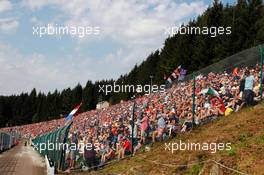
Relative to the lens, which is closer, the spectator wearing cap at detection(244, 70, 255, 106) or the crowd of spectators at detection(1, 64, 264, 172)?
the spectator wearing cap at detection(244, 70, 255, 106)

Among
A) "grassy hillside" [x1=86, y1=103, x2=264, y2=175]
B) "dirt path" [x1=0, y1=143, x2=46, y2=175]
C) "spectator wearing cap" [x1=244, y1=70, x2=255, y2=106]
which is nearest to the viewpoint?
"grassy hillside" [x1=86, y1=103, x2=264, y2=175]

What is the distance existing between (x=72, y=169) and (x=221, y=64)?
8.95 m

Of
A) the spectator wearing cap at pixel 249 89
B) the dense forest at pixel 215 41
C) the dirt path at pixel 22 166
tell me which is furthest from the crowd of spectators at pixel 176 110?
the dense forest at pixel 215 41

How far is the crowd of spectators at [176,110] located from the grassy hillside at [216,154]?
530 millimetres

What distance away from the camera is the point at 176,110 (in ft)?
58.6

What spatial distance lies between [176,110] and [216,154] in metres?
5.60

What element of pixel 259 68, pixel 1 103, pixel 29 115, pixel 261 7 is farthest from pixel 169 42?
pixel 1 103

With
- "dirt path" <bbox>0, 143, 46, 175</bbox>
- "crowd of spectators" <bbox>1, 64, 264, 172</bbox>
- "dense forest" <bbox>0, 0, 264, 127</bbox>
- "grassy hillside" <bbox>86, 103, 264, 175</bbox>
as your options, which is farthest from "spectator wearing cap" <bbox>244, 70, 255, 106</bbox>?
"dense forest" <bbox>0, 0, 264, 127</bbox>

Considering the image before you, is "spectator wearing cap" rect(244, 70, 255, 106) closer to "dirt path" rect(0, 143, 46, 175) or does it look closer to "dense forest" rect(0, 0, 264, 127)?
"dirt path" rect(0, 143, 46, 175)

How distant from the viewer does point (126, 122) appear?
66.6 ft

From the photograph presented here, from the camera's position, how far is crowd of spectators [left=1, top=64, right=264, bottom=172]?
16281 mm

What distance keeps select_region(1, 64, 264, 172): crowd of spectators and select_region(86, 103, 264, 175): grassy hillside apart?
53 centimetres

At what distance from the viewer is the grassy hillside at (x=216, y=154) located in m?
11.1

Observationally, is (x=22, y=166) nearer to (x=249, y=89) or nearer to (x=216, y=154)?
(x=249, y=89)
